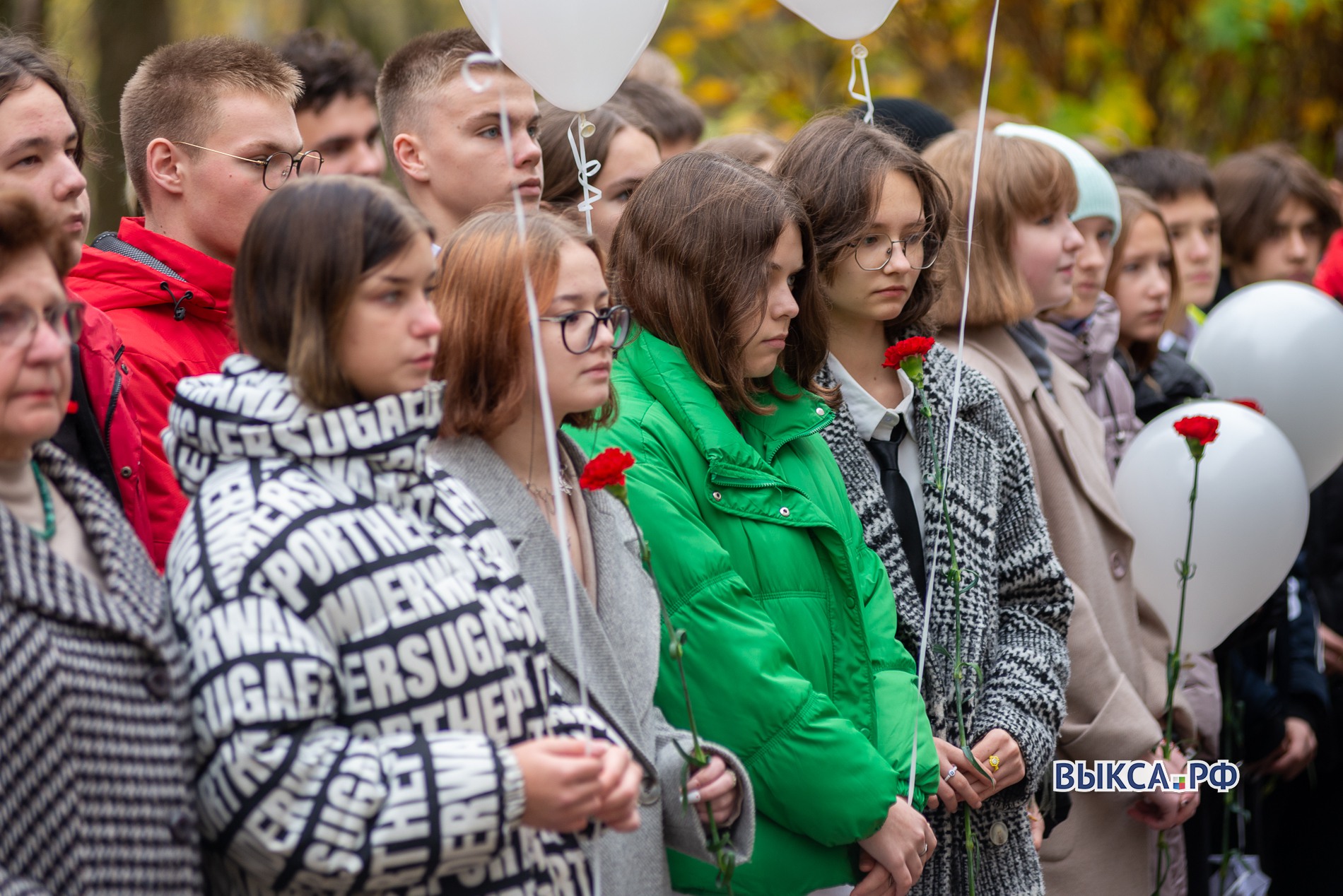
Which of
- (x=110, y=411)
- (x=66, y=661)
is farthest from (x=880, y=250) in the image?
(x=66, y=661)

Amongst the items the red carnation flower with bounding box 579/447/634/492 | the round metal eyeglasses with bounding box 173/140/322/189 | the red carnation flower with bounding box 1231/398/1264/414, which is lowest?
the red carnation flower with bounding box 1231/398/1264/414

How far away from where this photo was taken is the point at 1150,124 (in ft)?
27.3

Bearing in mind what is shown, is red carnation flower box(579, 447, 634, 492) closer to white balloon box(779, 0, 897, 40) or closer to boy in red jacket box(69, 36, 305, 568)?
boy in red jacket box(69, 36, 305, 568)

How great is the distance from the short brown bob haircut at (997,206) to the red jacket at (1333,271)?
2.06 m

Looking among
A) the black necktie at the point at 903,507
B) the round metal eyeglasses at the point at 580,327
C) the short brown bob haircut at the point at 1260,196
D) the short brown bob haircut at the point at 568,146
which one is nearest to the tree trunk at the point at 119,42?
the short brown bob haircut at the point at 568,146

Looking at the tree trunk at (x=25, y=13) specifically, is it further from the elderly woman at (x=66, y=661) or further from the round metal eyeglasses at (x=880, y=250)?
the elderly woman at (x=66, y=661)

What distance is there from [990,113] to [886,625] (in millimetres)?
2775

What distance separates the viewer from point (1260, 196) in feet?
18.3

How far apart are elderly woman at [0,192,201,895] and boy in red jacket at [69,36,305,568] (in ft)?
2.85

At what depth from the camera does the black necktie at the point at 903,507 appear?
9.47 ft

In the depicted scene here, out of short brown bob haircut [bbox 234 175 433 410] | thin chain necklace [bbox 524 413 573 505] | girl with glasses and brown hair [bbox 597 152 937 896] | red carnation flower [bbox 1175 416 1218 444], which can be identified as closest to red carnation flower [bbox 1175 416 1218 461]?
red carnation flower [bbox 1175 416 1218 444]

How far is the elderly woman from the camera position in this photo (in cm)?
149

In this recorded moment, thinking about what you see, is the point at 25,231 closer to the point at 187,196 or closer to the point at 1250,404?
the point at 187,196

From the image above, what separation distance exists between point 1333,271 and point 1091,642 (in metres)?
2.81
